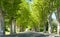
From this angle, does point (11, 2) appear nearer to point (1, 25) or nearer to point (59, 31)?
point (1, 25)

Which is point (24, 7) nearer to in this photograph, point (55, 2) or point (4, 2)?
point (55, 2)

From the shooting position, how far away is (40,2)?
77.5 feet

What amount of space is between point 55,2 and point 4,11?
21.2ft

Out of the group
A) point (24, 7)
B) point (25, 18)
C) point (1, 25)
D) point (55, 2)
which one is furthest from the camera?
point (25, 18)

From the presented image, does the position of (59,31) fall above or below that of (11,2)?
below

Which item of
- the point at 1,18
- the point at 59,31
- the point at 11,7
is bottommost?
the point at 59,31

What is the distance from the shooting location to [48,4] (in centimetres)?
2114

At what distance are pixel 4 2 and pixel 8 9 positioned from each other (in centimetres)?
91

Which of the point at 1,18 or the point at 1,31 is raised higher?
the point at 1,18

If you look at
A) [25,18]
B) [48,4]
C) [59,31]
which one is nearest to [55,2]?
[48,4]

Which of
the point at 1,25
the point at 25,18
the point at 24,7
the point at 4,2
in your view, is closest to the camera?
the point at 4,2

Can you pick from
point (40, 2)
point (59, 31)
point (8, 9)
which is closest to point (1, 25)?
point (8, 9)

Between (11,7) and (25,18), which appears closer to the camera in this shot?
(11,7)

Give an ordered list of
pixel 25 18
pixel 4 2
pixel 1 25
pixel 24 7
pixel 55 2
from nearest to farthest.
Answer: pixel 4 2 → pixel 1 25 → pixel 55 2 → pixel 24 7 → pixel 25 18
